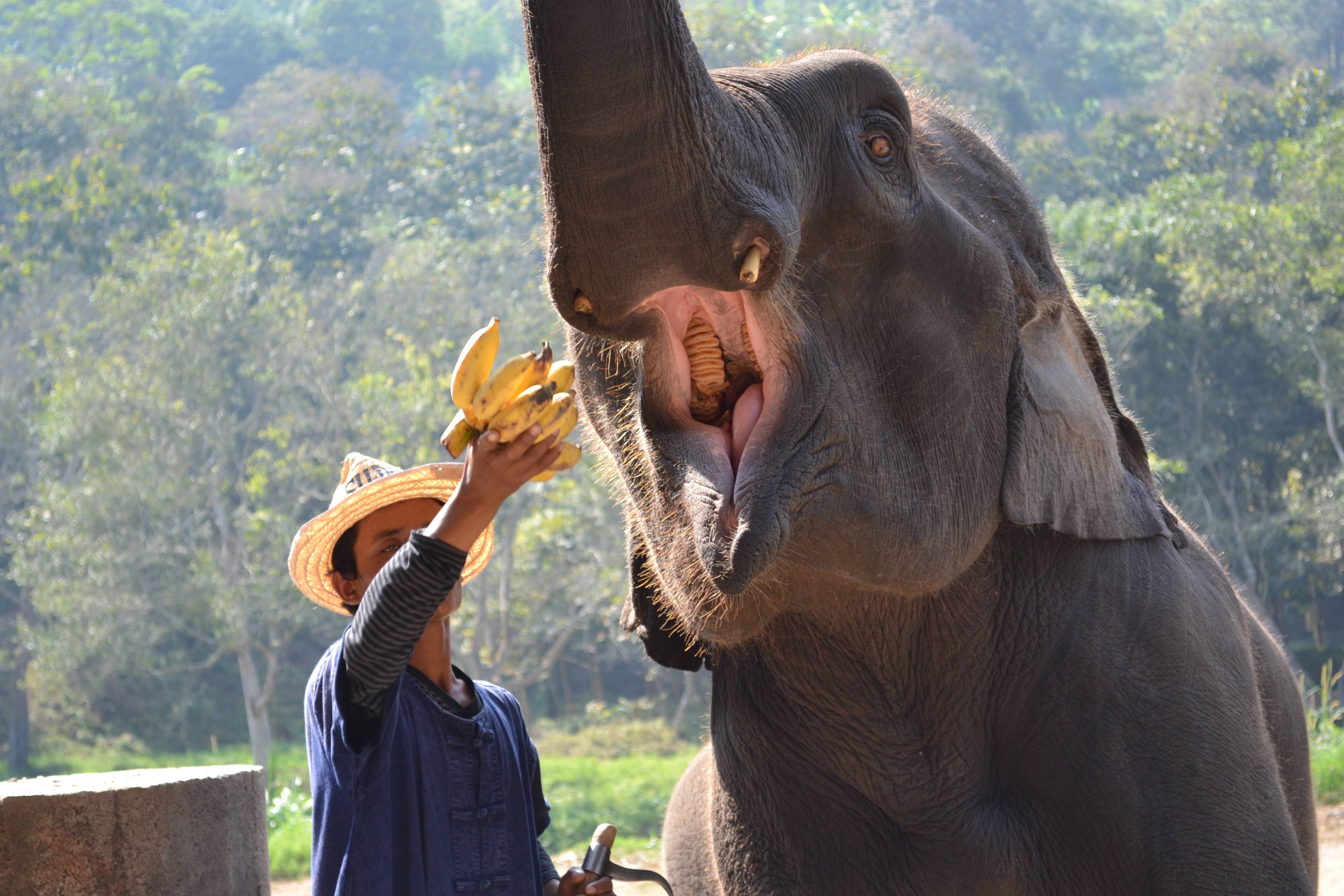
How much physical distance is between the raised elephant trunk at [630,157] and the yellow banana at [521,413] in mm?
172

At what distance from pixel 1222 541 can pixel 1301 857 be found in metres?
21.1

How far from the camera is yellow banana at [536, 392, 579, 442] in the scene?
168 cm

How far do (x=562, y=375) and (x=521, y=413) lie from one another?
10.7 inches

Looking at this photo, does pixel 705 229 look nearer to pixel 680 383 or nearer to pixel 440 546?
pixel 680 383

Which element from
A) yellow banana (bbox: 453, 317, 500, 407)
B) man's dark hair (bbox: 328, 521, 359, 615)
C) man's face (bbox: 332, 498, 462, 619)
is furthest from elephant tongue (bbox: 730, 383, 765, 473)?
man's dark hair (bbox: 328, 521, 359, 615)

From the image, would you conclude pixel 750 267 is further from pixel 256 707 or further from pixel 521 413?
pixel 256 707

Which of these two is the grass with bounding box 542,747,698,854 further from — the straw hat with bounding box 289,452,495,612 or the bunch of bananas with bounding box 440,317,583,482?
the bunch of bananas with bounding box 440,317,583,482

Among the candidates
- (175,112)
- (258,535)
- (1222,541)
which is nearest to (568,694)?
(258,535)

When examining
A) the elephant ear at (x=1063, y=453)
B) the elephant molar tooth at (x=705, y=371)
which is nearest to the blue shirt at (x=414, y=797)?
the elephant molar tooth at (x=705, y=371)

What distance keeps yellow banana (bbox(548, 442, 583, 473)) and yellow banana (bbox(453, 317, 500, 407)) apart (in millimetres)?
139

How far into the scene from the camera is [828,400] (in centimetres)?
166

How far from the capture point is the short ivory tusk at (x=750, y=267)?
1.46m

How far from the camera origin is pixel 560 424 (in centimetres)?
169

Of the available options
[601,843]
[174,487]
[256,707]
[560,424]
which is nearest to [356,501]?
[560,424]
